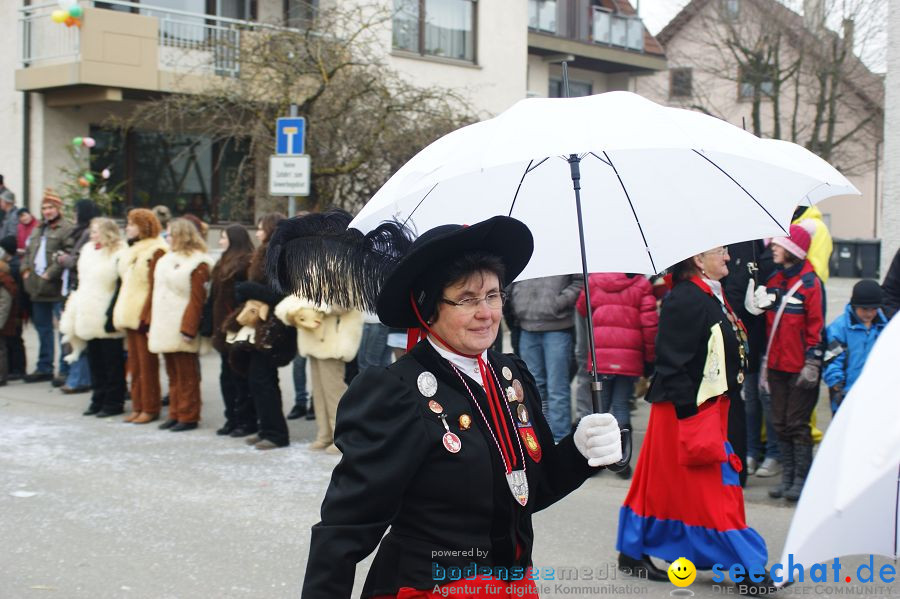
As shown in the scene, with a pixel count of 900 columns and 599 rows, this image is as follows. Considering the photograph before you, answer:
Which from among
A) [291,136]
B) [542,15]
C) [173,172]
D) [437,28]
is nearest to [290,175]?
[291,136]

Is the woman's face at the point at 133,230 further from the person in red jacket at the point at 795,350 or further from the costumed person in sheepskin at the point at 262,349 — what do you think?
the person in red jacket at the point at 795,350

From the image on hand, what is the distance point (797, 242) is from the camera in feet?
23.7

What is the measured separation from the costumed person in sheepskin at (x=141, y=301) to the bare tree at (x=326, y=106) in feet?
21.6

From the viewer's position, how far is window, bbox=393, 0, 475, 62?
2352cm

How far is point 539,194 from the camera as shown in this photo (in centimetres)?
411

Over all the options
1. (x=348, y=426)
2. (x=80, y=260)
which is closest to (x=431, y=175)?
(x=348, y=426)

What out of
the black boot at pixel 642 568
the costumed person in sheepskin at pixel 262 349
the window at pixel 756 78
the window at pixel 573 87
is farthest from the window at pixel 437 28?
the black boot at pixel 642 568

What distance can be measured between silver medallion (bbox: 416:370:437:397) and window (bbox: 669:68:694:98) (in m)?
30.7

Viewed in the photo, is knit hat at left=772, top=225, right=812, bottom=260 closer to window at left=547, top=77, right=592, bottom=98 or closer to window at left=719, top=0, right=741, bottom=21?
window at left=719, top=0, right=741, bottom=21

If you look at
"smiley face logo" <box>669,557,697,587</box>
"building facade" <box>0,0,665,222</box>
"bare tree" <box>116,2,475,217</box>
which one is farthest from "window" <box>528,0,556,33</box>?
"smiley face logo" <box>669,557,697,587</box>

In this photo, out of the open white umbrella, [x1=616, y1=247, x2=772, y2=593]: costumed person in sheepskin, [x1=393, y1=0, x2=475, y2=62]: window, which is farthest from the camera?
[x1=393, y1=0, x2=475, y2=62]: window

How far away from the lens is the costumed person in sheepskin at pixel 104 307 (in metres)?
10.6

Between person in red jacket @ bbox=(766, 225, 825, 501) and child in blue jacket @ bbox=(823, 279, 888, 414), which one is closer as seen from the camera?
child in blue jacket @ bbox=(823, 279, 888, 414)

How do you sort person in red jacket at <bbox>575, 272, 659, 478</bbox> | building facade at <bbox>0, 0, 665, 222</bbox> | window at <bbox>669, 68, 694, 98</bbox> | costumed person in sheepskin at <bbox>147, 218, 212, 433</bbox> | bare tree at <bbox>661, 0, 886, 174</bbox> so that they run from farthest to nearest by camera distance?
window at <bbox>669, 68, 694, 98</bbox>
bare tree at <bbox>661, 0, 886, 174</bbox>
building facade at <bbox>0, 0, 665, 222</bbox>
costumed person in sheepskin at <bbox>147, 218, 212, 433</bbox>
person in red jacket at <bbox>575, 272, 659, 478</bbox>
